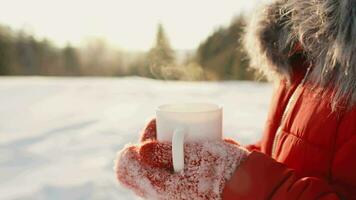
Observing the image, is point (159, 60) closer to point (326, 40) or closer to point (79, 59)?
point (326, 40)

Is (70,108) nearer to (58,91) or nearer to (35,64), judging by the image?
(58,91)

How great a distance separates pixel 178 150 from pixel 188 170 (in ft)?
0.13

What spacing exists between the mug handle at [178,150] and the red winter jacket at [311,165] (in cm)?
8

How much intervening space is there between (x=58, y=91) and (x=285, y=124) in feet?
16.4

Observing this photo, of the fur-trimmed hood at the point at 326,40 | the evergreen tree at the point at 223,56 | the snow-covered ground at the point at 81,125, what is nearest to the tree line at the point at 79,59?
the evergreen tree at the point at 223,56

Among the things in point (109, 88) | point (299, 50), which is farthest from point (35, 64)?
point (299, 50)

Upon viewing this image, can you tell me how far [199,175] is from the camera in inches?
28.8

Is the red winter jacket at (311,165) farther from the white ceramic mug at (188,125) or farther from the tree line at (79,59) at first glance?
the tree line at (79,59)

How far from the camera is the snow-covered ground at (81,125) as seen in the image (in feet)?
6.58

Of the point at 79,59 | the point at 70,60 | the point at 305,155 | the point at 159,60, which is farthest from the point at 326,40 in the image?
the point at 79,59

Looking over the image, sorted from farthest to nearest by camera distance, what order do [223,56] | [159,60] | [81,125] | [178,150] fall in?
[223,56], [81,125], [159,60], [178,150]

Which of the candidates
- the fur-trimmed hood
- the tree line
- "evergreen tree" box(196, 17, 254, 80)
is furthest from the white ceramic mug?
the tree line

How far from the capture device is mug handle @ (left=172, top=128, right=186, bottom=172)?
0.72m

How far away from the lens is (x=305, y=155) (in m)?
0.77
